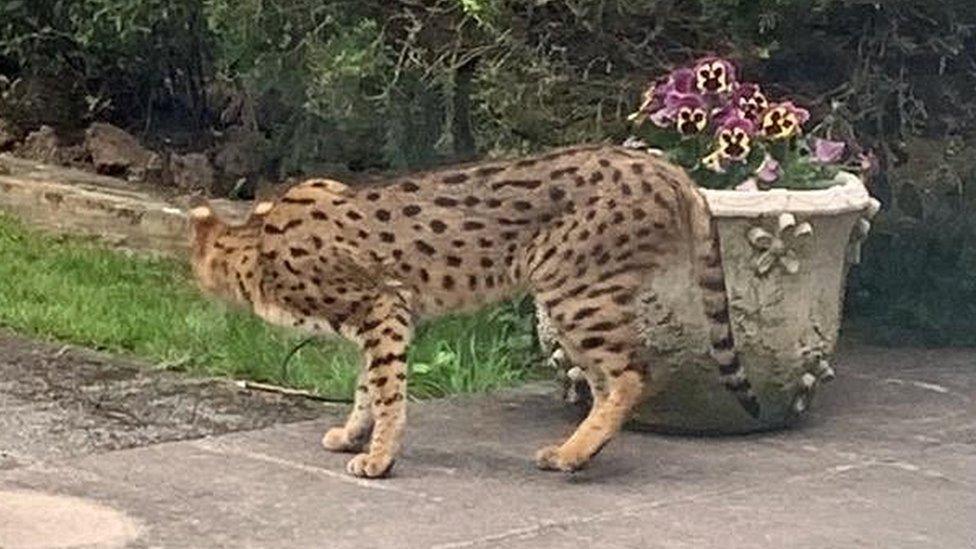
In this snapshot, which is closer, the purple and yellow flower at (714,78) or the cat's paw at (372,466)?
the cat's paw at (372,466)

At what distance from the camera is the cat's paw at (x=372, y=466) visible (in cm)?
712

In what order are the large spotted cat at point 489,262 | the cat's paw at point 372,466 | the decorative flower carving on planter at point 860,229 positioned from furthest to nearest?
1. the decorative flower carving on planter at point 860,229
2. the large spotted cat at point 489,262
3. the cat's paw at point 372,466

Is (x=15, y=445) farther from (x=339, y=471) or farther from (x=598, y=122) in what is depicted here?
(x=598, y=122)

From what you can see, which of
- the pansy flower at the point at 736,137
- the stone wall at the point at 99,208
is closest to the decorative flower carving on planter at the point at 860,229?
the pansy flower at the point at 736,137

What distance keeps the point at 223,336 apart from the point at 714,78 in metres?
2.41

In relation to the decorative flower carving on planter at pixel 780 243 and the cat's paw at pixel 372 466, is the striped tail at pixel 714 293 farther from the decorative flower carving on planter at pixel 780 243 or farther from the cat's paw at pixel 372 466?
the cat's paw at pixel 372 466

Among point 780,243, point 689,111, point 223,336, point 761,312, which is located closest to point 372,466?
point 761,312

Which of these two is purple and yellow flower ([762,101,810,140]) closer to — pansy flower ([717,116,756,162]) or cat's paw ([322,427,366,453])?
pansy flower ([717,116,756,162])

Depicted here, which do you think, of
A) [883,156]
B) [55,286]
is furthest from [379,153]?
[883,156]

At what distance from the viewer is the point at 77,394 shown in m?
8.29

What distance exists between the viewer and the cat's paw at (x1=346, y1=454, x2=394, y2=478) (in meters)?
7.12

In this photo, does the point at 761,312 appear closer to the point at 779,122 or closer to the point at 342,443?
the point at 779,122

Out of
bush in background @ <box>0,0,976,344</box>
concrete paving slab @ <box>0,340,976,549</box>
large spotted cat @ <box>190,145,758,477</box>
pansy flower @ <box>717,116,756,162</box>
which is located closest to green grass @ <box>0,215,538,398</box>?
concrete paving slab @ <box>0,340,976,549</box>

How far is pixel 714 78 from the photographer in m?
7.96
